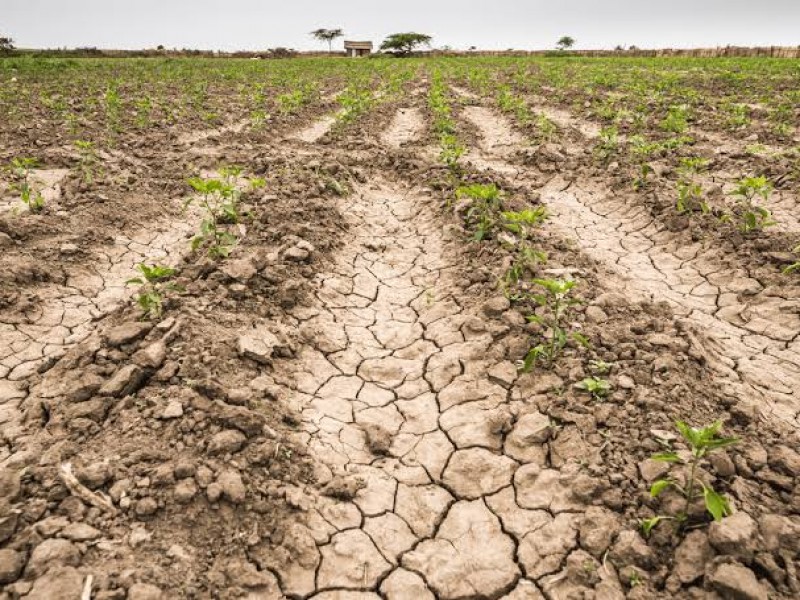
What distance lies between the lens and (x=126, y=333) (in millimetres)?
2994

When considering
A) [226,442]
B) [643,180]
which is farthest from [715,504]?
[643,180]

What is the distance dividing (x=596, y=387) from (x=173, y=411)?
7.19 feet

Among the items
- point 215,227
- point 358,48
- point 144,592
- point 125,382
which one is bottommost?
point 144,592

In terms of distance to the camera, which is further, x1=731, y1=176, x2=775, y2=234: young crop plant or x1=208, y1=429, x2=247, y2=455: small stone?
x1=731, y1=176, x2=775, y2=234: young crop plant

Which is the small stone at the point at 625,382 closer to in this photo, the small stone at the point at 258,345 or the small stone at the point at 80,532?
the small stone at the point at 258,345

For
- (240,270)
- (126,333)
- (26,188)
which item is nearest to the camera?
(126,333)

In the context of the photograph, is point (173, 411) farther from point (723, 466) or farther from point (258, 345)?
point (723, 466)

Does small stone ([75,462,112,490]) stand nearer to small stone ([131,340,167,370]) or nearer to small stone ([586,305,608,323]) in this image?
small stone ([131,340,167,370])

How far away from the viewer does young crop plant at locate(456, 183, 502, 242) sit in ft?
14.7

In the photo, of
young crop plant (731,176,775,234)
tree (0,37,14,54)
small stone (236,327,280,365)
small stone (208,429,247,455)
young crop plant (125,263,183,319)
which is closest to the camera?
small stone (208,429,247,455)

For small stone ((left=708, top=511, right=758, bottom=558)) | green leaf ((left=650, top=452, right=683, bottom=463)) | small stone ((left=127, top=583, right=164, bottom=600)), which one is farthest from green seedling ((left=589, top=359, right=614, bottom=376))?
small stone ((left=127, top=583, right=164, bottom=600))

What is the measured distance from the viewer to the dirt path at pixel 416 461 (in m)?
2.07

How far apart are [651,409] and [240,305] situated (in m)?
2.63

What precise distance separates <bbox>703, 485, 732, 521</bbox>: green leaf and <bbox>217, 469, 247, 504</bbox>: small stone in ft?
6.06
